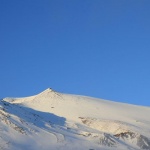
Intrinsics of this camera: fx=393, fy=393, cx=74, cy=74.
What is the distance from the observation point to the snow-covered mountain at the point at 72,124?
146 feet

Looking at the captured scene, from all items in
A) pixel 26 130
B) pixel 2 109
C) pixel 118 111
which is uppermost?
pixel 118 111

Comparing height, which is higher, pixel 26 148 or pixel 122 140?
pixel 122 140

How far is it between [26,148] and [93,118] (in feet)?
56.0

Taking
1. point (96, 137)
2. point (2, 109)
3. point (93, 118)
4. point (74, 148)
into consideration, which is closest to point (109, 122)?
point (93, 118)

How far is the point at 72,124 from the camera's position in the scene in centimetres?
5359

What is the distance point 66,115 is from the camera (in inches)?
2311

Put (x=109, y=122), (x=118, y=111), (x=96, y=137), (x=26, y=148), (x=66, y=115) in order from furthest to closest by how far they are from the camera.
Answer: (x=118, y=111)
(x=66, y=115)
(x=109, y=122)
(x=96, y=137)
(x=26, y=148)

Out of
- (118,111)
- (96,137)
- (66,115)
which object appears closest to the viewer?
(96,137)

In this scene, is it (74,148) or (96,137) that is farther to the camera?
(96,137)

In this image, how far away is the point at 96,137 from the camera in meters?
48.4

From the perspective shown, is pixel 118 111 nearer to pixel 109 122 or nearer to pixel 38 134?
pixel 109 122

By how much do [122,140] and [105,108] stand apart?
13.5 meters

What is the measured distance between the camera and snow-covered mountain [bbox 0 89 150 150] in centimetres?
4447

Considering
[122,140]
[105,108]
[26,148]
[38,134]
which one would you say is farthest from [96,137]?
[105,108]
